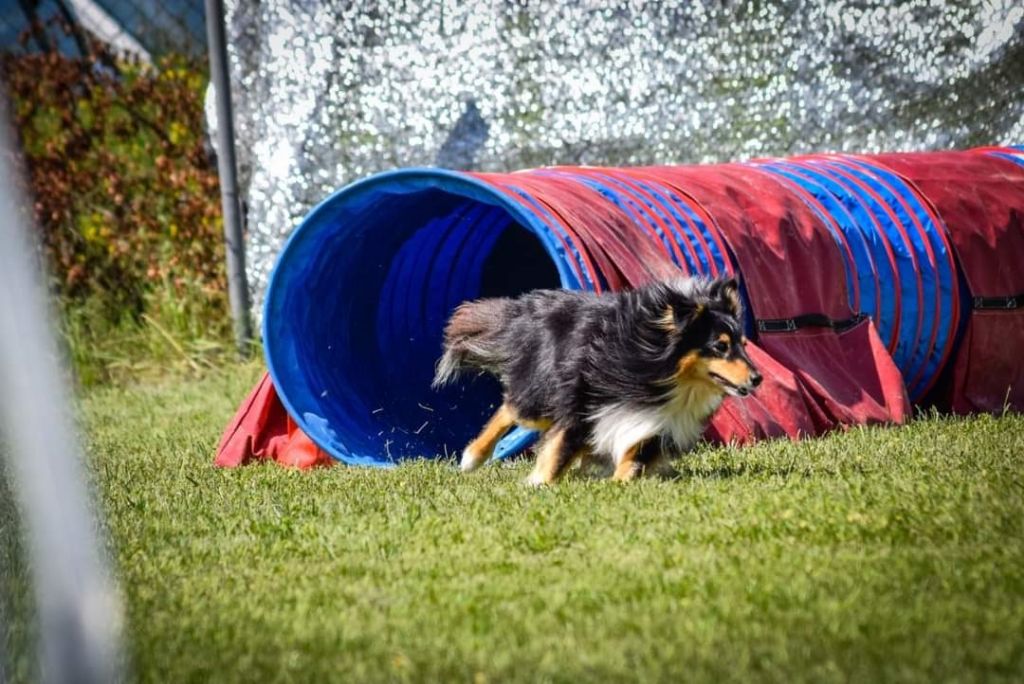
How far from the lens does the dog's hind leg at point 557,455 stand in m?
5.56

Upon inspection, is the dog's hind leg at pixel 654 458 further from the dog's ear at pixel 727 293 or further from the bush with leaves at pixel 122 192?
the bush with leaves at pixel 122 192

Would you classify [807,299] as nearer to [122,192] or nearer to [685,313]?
[685,313]

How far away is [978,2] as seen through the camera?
9.70m

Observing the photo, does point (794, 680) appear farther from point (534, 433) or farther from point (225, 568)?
point (534, 433)

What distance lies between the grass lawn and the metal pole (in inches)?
179

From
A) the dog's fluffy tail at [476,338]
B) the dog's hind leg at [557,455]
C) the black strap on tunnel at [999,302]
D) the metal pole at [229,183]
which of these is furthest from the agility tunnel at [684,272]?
the metal pole at [229,183]

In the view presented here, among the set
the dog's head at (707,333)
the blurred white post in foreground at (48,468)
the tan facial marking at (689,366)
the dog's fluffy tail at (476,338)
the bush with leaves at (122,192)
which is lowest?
the bush with leaves at (122,192)

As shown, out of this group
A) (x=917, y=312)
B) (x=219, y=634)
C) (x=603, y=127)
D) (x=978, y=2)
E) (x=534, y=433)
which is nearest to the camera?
(x=219, y=634)

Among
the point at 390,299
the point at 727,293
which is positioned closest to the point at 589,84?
the point at 390,299

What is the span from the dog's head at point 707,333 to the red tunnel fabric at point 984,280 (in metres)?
2.54

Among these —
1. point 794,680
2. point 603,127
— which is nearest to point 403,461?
point 794,680

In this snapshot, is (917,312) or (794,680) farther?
(917,312)

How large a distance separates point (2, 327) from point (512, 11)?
8.91m

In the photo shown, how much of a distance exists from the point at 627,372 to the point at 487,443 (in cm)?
86
